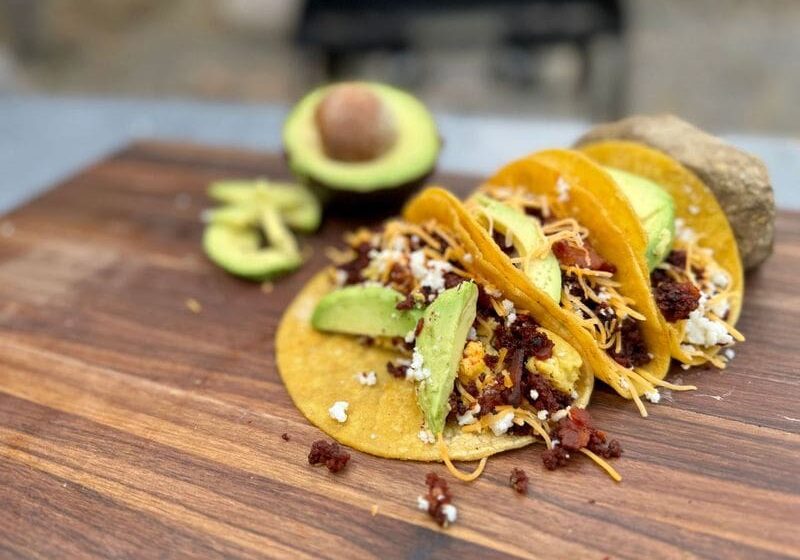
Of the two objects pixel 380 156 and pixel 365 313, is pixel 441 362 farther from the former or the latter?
pixel 380 156

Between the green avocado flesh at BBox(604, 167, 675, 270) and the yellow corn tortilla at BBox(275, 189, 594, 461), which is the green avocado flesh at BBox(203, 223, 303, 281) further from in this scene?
the green avocado flesh at BBox(604, 167, 675, 270)

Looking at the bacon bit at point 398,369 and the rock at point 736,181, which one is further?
the rock at point 736,181

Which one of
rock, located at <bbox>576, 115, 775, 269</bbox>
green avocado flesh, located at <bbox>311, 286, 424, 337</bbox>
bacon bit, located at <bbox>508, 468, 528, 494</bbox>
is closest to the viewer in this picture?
bacon bit, located at <bbox>508, 468, 528, 494</bbox>

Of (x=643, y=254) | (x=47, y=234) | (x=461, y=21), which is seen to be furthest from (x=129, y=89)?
(x=643, y=254)

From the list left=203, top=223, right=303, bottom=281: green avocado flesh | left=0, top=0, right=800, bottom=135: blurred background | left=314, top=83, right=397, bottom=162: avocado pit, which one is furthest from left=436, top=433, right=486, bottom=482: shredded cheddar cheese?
left=0, top=0, right=800, bottom=135: blurred background

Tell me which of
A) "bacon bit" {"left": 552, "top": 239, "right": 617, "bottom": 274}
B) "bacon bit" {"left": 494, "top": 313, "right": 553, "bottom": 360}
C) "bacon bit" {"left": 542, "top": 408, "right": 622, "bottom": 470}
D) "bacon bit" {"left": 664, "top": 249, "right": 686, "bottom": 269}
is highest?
"bacon bit" {"left": 552, "top": 239, "right": 617, "bottom": 274}

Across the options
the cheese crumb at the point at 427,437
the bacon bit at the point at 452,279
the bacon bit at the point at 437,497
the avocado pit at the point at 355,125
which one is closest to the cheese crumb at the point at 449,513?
the bacon bit at the point at 437,497

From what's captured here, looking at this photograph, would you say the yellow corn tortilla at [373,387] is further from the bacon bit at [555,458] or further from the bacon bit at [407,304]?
the bacon bit at [407,304]
